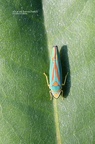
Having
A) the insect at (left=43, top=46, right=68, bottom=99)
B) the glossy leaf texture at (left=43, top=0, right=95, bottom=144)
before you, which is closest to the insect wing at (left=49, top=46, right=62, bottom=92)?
the insect at (left=43, top=46, right=68, bottom=99)

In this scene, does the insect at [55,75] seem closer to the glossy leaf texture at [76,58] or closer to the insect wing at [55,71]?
the insect wing at [55,71]

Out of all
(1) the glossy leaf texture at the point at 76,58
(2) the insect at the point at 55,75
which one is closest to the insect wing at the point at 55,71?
(2) the insect at the point at 55,75

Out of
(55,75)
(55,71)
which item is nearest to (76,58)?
(55,71)

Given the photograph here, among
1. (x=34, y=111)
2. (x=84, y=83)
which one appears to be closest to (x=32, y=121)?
(x=34, y=111)

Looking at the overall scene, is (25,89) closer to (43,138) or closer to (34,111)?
(34,111)

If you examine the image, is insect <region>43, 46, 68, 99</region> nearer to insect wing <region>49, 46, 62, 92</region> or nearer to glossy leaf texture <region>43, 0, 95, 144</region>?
insect wing <region>49, 46, 62, 92</region>

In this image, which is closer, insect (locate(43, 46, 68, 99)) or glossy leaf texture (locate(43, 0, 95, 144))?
glossy leaf texture (locate(43, 0, 95, 144))
